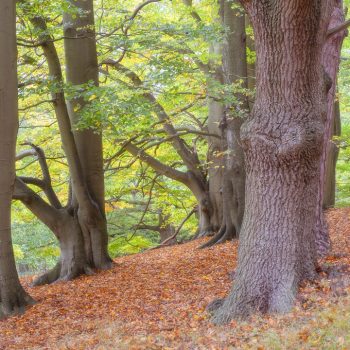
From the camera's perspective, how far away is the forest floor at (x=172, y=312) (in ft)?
16.5

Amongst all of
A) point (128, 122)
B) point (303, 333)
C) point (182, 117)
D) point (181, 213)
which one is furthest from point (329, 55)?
point (181, 213)

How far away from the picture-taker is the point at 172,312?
7.66 metres

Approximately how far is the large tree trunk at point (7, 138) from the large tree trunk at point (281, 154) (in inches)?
176

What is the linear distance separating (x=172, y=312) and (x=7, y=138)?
4036mm

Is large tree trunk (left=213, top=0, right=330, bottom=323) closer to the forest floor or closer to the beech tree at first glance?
the forest floor

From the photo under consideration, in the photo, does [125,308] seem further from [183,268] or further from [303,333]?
[303,333]

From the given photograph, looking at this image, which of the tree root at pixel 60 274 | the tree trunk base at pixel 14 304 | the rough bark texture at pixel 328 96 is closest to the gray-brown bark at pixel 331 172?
the rough bark texture at pixel 328 96

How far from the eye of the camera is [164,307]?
8.16 m

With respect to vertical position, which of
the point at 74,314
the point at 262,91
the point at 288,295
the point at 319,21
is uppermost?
the point at 319,21

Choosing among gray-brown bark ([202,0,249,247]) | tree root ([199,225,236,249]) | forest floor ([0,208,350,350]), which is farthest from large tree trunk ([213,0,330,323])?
tree root ([199,225,236,249])

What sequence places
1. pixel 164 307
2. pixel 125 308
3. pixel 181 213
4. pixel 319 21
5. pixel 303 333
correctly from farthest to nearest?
pixel 181 213
pixel 125 308
pixel 164 307
pixel 319 21
pixel 303 333

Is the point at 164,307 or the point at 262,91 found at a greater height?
the point at 262,91

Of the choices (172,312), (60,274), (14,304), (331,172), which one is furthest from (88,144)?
(331,172)

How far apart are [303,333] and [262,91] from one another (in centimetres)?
281
